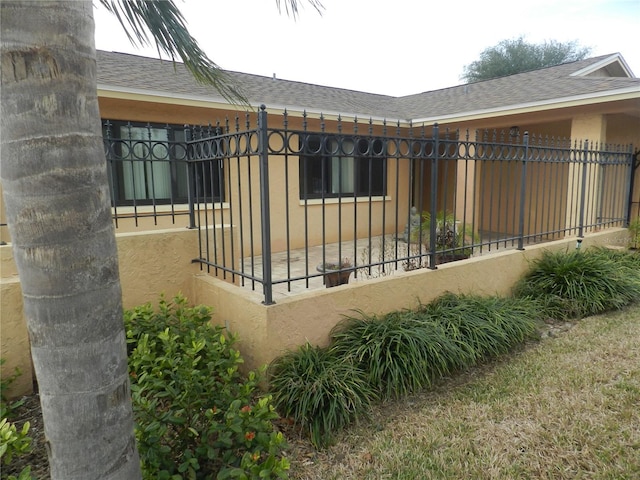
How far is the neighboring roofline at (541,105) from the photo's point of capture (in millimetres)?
7102

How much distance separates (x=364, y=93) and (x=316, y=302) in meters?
11.6

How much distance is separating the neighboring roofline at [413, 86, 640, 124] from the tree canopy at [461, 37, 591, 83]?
2359 cm

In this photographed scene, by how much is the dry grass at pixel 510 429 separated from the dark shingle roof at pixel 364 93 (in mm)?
4348

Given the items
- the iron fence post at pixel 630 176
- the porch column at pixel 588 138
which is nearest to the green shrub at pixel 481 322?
the porch column at pixel 588 138

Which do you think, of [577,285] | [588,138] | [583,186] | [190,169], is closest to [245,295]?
[190,169]

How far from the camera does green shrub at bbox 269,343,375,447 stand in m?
2.93

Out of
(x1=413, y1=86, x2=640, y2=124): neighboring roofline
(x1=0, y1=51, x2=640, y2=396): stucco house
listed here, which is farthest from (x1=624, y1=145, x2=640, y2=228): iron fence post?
(x1=413, y1=86, x2=640, y2=124): neighboring roofline

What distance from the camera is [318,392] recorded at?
299 centimetres

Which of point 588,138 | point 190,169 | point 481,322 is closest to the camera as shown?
point 481,322

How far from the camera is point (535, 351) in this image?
167 inches

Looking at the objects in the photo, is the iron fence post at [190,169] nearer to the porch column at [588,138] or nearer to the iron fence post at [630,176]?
the porch column at [588,138]

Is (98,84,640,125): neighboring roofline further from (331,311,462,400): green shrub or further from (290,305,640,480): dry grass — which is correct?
(290,305,640,480): dry grass

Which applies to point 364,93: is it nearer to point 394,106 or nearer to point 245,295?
point 394,106

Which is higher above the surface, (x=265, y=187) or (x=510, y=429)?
(x=265, y=187)
